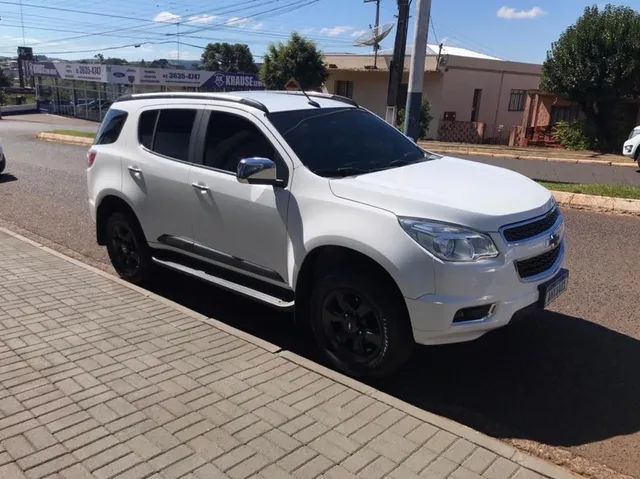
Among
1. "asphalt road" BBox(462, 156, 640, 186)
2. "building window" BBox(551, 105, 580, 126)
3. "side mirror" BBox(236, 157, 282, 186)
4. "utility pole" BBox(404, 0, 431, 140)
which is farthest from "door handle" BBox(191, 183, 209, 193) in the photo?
"building window" BBox(551, 105, 580, 126)

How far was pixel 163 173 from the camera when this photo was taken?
512cm

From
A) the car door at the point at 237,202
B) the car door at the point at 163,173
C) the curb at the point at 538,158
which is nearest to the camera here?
the car door at the point at 237,202

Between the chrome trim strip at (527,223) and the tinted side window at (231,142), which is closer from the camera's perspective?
the chrome trim strip at (527,223)

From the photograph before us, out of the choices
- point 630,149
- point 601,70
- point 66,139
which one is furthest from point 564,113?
point 66,139

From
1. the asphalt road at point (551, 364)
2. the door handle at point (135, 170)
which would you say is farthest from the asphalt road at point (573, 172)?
the door handle at point (135, 170)

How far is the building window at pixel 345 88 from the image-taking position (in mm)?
39188

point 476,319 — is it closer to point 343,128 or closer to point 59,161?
point 343,128

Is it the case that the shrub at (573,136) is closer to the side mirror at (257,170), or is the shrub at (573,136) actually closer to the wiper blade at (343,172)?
the wiper blade at (343,172)

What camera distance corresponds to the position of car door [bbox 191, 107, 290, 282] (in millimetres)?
4254

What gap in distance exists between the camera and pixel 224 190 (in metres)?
4.57

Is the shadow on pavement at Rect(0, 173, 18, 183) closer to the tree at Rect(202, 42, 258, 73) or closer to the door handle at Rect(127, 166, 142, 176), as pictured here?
the door handle at Rect(127, 166, 142, 176)

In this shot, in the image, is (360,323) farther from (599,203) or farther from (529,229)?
(599,203)

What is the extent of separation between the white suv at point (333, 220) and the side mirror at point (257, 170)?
0.4 inches

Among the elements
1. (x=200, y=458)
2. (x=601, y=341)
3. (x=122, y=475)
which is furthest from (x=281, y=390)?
(x=601, y=341)
